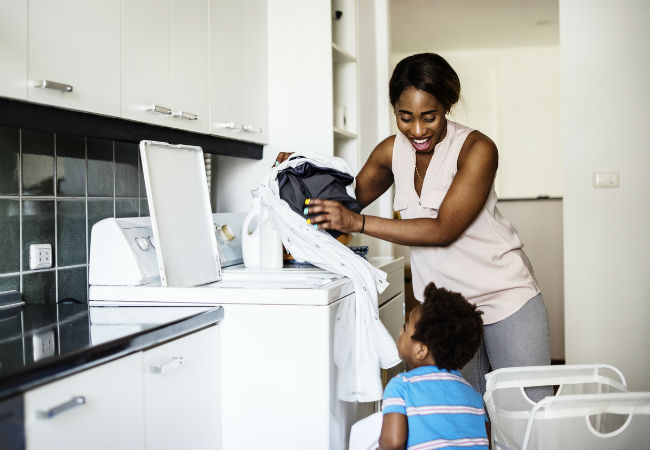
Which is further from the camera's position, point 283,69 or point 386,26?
point 386,26

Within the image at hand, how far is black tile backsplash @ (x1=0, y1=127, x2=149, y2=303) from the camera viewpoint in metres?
1.70

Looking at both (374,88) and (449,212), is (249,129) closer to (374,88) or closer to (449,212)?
(449,212)

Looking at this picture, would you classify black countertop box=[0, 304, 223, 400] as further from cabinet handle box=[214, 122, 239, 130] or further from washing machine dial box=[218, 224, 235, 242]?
cabinet handle box=[214, 122, 239, 130]

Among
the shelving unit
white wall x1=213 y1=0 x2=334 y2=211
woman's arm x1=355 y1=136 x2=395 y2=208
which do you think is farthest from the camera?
the shelving unit

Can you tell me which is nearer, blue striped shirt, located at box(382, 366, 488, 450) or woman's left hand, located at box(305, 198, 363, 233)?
blue striped shirt, located at box(382, 366, 488, 450)

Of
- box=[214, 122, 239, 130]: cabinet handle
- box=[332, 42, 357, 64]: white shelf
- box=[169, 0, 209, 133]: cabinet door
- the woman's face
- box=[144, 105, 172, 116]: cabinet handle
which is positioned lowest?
the woman's face

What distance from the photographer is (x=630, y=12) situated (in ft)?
10.9

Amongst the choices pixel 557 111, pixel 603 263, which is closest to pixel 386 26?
pixel 603 263

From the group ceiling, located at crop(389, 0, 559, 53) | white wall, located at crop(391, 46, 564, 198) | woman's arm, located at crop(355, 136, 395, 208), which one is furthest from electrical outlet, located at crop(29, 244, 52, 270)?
white wall, located at crop(391, 46, 564, 198)

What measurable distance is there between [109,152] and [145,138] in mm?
310

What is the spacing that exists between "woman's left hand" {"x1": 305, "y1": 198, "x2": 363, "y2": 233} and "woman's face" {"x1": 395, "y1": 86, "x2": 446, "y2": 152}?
0.27 m

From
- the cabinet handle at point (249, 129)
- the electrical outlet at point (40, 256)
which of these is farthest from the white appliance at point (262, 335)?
the cabinet handle at point (249, 129)

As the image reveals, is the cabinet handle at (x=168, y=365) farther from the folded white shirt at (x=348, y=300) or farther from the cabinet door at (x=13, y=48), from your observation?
the cabinet door at (x=13, y=48)

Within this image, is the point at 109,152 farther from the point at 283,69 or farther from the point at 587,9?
the point at 587,9
